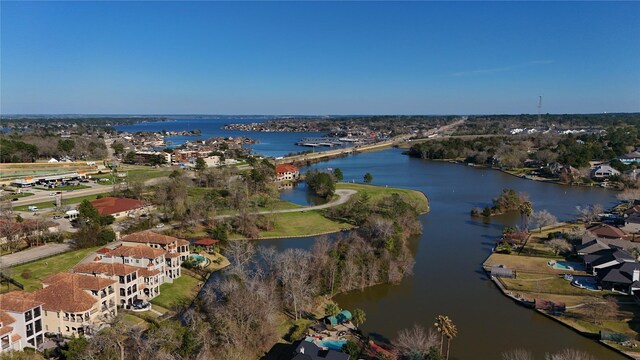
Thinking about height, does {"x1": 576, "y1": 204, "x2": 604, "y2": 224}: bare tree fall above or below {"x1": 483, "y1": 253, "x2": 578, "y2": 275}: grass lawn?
above

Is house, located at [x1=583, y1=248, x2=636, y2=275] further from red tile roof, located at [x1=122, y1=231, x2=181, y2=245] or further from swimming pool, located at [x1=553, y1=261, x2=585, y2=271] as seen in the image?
red tile roof, located at [x1=122, y1=231, x2=181, y2=245]

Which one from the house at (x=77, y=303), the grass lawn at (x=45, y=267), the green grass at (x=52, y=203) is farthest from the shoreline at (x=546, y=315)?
the green grass at (x=52, y=203)

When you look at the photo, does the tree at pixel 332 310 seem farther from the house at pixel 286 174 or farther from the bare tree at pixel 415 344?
the house at pixel 286 174

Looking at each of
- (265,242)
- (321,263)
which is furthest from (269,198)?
(321,263)

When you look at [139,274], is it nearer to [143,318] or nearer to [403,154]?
[143,318]

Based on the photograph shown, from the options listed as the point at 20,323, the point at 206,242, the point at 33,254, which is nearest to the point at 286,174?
the point at 206,242

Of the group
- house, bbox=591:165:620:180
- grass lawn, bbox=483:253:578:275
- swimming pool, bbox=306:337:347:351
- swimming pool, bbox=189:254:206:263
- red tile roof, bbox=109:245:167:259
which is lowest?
swimming pool, bbox=306:337:347:351

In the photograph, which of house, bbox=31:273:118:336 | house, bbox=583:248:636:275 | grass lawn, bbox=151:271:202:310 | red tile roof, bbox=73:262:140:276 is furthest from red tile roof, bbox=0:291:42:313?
house, bbox=583:248:636:275
